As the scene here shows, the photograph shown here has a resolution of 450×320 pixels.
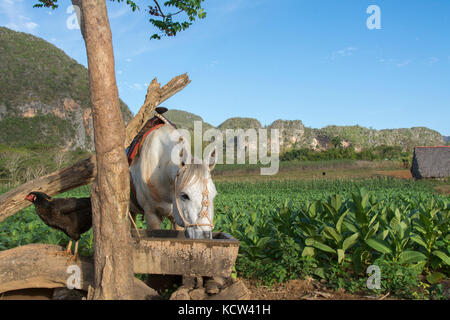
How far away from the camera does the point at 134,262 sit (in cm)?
314

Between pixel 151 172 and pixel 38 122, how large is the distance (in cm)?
7725

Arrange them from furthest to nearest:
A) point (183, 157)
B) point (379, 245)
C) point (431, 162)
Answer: point (431, 162) → point (379, 245) → point (183, 157)

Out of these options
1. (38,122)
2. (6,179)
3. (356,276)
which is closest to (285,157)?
(6,179)

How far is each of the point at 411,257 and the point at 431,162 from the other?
34.2m

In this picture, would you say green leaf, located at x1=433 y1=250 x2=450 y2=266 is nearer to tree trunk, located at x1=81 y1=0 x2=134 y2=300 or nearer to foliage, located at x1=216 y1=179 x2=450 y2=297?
foliage, located at x1=216 y1=179 x2=450 y2=297

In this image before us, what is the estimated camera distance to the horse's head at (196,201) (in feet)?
10.2

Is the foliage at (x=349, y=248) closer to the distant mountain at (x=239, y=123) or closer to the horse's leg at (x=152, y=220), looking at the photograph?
the horse's leg at (x=152, y=220)

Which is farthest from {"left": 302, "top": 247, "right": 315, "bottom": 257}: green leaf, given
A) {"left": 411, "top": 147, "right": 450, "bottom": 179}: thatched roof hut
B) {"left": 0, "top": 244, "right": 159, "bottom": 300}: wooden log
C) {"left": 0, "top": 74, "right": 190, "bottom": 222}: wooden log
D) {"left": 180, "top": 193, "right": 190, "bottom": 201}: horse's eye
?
{"left": 411, "top": 147, "right": 450, "bottom": 179}: thatched roof hut

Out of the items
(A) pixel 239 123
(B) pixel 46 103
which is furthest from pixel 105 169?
(A) pixel 239 123

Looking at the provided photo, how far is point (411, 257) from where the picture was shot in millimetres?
3707

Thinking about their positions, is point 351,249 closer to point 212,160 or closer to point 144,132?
point 212,160

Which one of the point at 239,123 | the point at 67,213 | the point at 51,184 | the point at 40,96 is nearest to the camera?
the point at 67,213

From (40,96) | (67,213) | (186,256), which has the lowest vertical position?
(186,256)

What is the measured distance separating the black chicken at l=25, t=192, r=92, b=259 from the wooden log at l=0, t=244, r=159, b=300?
14cm
